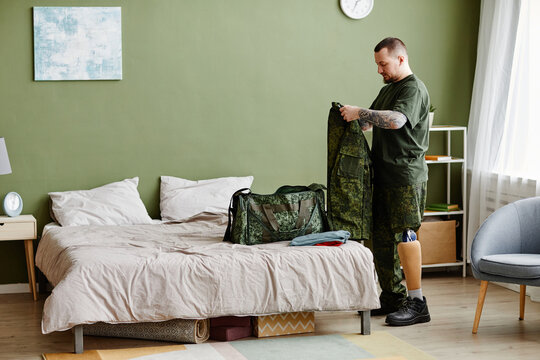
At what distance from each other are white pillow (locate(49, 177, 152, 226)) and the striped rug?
4.56 feet

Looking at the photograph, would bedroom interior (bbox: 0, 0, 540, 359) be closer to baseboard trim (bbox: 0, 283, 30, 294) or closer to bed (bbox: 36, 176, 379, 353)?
baseboard trim (bbox: 0, 283, 30, 294)

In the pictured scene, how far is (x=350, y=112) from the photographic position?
3918mm

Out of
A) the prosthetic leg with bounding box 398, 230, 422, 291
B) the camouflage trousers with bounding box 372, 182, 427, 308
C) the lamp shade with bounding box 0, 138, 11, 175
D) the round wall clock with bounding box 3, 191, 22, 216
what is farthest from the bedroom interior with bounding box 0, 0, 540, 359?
the prosthetic leg with bounding box 398, 230, 422, 291

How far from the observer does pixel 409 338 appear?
3.72 meters

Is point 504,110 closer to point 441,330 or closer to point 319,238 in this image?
point 441,330

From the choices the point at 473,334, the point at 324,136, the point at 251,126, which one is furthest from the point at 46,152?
the point at 473,334

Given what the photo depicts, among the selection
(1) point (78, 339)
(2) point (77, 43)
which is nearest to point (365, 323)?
(1) point (78, 339)

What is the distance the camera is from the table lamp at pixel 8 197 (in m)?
4.61

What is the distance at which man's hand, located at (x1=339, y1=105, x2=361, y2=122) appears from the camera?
3.90m

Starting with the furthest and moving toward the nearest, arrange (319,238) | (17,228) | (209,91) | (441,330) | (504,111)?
(209,91)
(504,111)
(17,228)
(441,330)
(319,238)

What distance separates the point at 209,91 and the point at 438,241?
2.02m

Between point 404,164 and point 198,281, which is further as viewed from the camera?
point 404,164

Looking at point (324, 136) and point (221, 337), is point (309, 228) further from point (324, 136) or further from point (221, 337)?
point (324, 136)

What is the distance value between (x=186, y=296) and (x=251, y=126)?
2.05m
